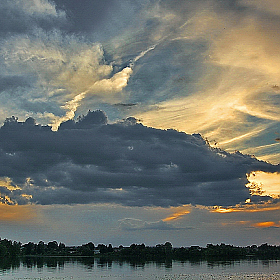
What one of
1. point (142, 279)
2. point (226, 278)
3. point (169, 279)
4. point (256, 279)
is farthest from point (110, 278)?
point (256, 279)

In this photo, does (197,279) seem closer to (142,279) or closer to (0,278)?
(142,279)

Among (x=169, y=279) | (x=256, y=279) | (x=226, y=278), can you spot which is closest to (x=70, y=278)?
(x=169, y=279)

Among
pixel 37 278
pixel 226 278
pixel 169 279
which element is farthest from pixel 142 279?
pixel 37 278

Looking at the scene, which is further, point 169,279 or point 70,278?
point 70,278

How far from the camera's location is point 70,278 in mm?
126688

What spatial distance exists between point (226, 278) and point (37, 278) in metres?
60.5

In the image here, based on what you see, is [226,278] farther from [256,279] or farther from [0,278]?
[0,278]

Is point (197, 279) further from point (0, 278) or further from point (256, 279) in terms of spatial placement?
point (0, 278)

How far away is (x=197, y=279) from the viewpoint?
121125 mm

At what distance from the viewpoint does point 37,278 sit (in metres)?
125

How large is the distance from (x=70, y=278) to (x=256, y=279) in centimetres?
5902

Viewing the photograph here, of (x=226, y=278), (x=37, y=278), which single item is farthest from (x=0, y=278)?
(x=226, y=278)

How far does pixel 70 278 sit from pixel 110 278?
13.1m

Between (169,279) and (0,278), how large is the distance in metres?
53.7
